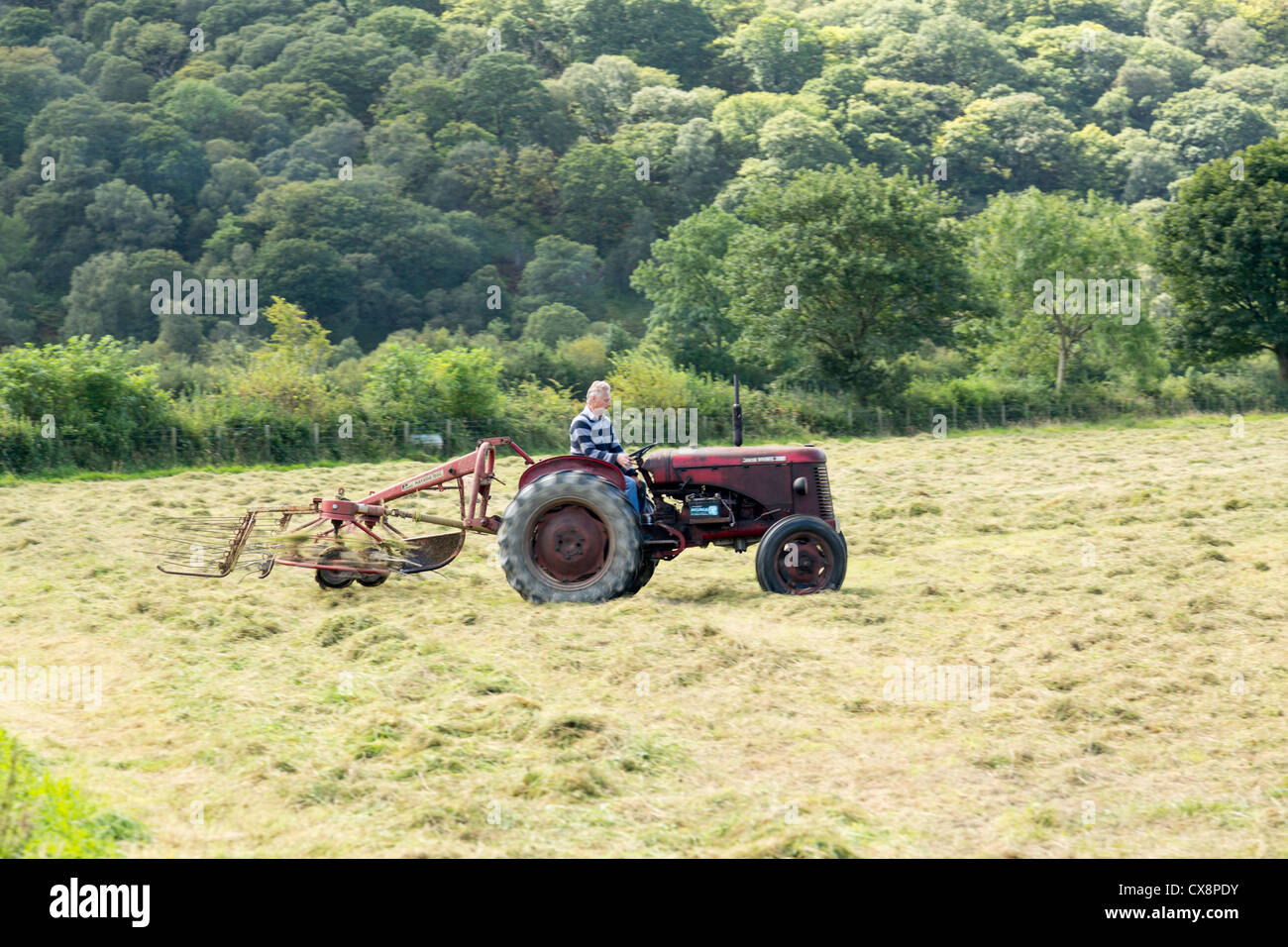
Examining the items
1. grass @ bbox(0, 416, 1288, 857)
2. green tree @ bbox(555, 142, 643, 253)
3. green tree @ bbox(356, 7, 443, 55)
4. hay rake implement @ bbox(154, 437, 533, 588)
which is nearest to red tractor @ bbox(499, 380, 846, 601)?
grass @ bbox(0, 416, 1288, 857)

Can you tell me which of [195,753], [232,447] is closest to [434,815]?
[195,753]

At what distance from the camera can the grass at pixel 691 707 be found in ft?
16.6

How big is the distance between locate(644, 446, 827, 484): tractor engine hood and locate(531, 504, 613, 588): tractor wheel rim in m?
0.84

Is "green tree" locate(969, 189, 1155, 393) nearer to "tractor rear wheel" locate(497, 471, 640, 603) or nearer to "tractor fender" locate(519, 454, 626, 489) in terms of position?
"tractor fender" locate(519, 454, 626, 489)

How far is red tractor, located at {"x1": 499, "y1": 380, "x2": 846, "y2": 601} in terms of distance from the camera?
9.41 meters

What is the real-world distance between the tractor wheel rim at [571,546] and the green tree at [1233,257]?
33004mm

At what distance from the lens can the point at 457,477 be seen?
9.88 meters

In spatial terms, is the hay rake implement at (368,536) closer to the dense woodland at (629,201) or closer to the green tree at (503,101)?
the dense woodland at (629,201)

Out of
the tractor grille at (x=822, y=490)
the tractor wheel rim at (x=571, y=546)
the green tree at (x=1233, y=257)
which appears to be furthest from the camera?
the green tree at (x=1233, y=257)

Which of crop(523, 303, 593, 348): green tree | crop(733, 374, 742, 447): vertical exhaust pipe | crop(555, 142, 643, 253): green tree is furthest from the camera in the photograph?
crop(555, 142, 643, 253): green tree

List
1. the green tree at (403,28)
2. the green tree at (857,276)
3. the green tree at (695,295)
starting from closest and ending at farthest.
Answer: the green tree at (857,276), the green tree at (695,295), the green tree at (403,28)

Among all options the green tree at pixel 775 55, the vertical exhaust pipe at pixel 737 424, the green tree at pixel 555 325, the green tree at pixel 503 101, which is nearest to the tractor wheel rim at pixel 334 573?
the vertical exhaust pipe at pixel 737 424

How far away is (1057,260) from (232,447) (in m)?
29.1
